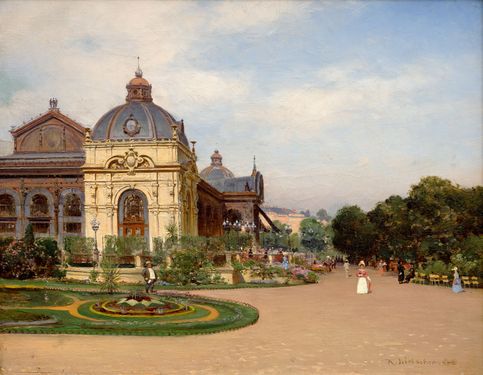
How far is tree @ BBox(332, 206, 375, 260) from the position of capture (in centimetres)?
6606

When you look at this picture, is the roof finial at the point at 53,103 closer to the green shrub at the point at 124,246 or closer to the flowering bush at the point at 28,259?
the flowering bush at the point at 28,259

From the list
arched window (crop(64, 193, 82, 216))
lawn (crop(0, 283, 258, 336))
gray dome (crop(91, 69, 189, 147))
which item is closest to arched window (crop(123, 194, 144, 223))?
arched window (crop(64, 193, 82, 216))

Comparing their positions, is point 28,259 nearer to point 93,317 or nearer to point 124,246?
point 93,317

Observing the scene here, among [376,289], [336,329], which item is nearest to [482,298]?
[376,289]

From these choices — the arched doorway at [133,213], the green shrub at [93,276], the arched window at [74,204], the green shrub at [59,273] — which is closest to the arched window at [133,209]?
the arched doorway at [133,213]

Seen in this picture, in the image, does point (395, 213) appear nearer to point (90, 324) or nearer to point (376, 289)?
point (376, 289)

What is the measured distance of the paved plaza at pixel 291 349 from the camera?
1261cm

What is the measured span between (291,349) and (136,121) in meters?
31.4

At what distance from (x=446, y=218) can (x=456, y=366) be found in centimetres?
2635

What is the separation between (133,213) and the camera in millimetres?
42125

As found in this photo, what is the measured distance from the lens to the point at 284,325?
1811cm

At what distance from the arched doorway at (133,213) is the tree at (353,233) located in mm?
30879
